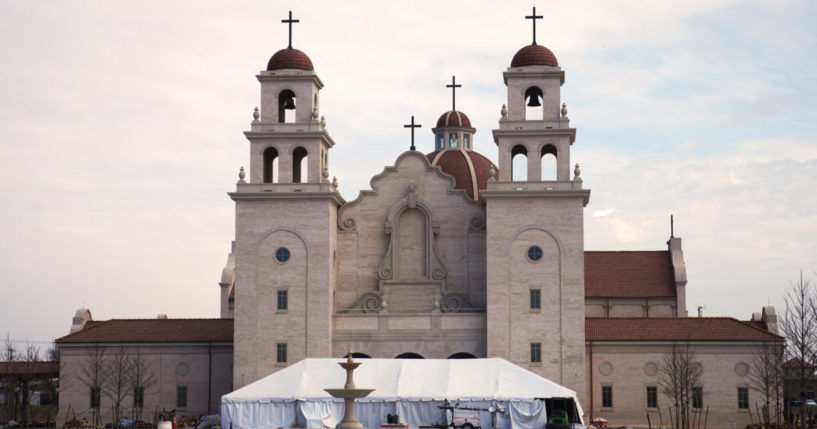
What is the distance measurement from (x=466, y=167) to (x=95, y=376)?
28.6 meters

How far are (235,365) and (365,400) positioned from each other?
526 inches

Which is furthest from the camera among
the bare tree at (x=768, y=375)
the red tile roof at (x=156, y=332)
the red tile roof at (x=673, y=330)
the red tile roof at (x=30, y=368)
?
the red tile roof at (x=30, y=368)

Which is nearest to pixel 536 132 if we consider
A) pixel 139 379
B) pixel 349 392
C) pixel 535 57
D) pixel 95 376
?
pixel 535 57

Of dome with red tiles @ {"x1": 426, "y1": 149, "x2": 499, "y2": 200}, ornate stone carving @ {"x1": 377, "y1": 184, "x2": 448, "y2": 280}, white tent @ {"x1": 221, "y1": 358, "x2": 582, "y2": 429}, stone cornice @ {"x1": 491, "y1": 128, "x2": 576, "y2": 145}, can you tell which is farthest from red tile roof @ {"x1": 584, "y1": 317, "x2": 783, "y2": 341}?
dome with red tiles @ {"x1": 426, "y1": 149, "x2": 499, "y2": 200}

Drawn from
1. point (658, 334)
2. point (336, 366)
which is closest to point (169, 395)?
point (336, 366)

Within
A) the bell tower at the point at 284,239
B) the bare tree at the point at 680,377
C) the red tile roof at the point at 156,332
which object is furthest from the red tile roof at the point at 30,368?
the bare tree at the point at 680,377

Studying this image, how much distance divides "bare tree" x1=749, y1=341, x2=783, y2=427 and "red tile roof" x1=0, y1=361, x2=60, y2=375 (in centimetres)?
4258

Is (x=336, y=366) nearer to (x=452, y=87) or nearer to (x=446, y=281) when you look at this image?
(x=446, y=281)

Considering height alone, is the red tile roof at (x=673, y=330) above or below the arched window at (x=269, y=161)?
below

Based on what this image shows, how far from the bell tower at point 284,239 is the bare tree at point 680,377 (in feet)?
62.7

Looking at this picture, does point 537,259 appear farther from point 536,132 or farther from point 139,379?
point 139,379

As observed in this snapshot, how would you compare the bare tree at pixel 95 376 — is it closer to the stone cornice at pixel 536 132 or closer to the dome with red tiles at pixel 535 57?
the stone cornice at pixel 536 132

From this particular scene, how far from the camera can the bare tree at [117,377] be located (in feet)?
246

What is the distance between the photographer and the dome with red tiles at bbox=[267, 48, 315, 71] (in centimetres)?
7400
